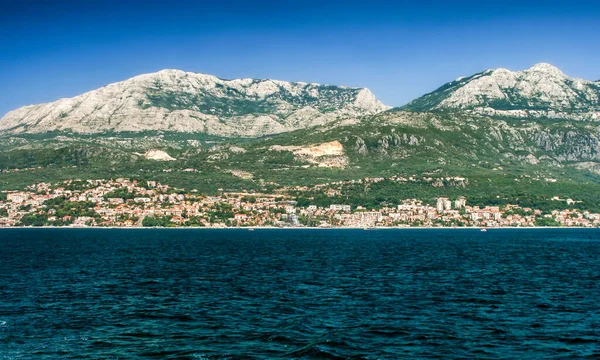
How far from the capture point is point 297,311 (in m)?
39.4

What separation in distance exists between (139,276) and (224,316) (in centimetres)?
2384

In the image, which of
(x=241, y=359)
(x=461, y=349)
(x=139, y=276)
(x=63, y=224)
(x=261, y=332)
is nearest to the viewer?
(x=241, y=359)

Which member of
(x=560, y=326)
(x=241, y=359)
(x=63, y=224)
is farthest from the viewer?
(x=63, y=224)

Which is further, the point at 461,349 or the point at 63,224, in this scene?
the point at 63,224

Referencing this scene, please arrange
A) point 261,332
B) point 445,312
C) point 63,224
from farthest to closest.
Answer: point 63,224
point 445,312
point 261,332

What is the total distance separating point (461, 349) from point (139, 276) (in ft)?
121

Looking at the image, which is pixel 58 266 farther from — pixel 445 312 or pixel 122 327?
pixel 445 312

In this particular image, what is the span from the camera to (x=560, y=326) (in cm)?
3541

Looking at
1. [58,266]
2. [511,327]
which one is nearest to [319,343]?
[511,327]

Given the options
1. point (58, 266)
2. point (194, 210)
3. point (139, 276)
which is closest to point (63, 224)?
point (194, 210)

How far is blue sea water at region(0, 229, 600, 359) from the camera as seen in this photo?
2964 centimetres

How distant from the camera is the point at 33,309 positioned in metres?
39.4

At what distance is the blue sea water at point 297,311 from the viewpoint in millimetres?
29641

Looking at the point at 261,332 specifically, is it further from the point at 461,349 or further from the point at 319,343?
the point at 461,349
